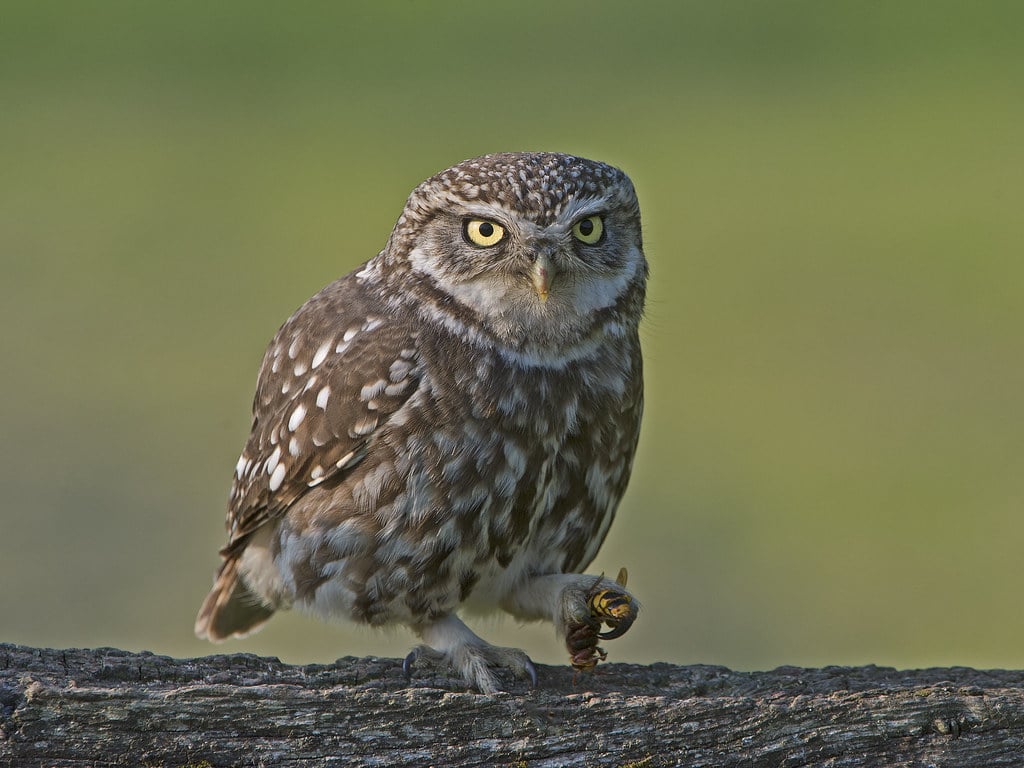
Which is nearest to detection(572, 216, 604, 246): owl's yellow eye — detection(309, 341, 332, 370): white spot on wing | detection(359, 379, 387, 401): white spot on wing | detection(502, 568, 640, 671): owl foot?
detection(359, 379, 387, 401): white spot on wing

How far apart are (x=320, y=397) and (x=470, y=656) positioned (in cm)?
75

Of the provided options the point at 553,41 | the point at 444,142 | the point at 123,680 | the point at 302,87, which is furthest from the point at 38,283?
the point at 123,680

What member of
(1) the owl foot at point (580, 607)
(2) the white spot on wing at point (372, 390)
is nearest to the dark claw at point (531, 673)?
(1) the owl foot at point (580, 607)

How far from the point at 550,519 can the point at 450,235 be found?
756 mm

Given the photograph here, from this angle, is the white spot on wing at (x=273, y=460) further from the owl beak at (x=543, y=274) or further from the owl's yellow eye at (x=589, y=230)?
the owl's yellow eye at (x=589, y=230)

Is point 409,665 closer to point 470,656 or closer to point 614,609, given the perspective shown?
point 470,656

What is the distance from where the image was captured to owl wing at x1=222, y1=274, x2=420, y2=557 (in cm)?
369

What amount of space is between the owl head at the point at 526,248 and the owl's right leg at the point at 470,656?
0.73m

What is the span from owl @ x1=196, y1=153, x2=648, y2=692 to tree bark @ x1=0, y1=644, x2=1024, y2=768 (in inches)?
22.4

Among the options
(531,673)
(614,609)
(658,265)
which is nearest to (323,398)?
(531,673)

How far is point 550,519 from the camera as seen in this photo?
386 cm

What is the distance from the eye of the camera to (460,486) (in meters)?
3.62

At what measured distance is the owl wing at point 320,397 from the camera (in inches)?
145

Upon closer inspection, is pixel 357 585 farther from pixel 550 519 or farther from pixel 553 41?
pixel 553 41
